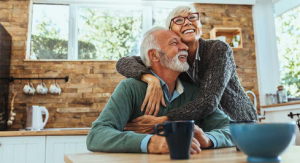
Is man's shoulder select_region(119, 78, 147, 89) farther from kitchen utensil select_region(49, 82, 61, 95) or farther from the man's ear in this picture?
kitchen utensil select_region(49, 82, 61, 95)

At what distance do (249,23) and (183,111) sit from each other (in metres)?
2.99

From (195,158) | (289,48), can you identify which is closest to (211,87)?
(195,158)

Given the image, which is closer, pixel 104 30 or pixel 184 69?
pixel 184 69

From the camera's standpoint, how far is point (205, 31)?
3686 millimetres

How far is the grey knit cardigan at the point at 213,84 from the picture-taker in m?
1.25

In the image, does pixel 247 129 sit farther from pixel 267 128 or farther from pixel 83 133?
pixel 83 133

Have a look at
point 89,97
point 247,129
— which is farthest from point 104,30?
point 247,129

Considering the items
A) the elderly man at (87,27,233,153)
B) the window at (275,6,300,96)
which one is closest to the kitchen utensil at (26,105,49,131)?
the elderly man at (87,27,233,153)

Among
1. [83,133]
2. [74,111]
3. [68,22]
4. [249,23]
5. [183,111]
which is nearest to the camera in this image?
[183,111]

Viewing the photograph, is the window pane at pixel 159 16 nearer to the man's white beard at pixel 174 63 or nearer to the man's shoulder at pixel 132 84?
the man's white beard at pixel 174 63

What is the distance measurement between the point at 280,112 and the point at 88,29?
8.33 ft

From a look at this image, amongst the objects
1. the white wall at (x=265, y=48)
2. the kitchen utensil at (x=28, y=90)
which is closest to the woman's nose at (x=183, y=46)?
the kitchen utensil at (x=28, y=90)

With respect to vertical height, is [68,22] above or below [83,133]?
above

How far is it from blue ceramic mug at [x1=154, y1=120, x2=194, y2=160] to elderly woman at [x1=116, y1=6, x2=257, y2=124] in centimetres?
51
